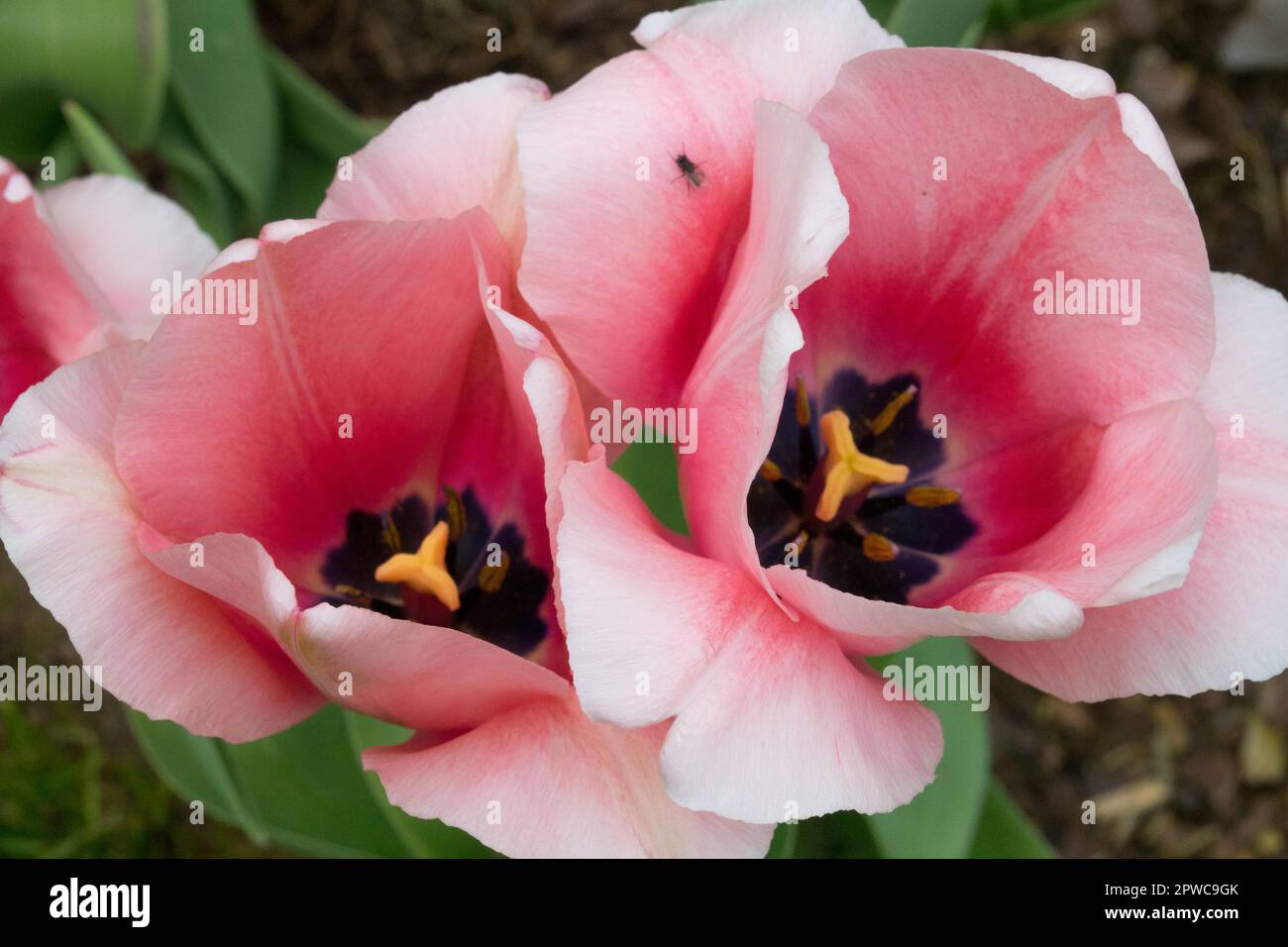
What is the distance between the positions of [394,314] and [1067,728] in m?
1.41

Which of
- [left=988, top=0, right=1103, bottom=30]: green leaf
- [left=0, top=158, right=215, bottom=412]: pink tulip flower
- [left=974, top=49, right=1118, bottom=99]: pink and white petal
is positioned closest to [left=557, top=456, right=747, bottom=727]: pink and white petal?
[left=974, top=49, right=1118, bottom=99]: pink and white petal

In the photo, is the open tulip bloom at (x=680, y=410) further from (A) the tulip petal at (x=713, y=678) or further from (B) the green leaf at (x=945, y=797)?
(B) the green leaf at (x=945, y=797)

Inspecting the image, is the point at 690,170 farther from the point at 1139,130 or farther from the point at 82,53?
the point at 82,53

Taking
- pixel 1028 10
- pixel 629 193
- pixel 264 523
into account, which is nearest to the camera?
pixel 629 193

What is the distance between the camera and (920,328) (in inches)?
32.4

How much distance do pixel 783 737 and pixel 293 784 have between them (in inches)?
22.6

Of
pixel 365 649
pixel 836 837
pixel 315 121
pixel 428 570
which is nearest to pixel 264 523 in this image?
pixel 428 570

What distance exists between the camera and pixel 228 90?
116 cm

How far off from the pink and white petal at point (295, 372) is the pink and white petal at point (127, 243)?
17 centimetres

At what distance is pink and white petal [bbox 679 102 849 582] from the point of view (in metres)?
0.54

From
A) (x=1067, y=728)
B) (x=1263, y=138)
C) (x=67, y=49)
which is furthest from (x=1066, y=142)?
(x=1263, y=138)

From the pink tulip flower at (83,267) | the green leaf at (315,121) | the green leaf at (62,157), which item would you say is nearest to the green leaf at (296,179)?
the green leaf at (315,121)

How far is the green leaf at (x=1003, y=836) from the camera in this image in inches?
44.8

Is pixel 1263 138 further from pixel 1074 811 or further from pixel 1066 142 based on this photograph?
pixel 1066 142
